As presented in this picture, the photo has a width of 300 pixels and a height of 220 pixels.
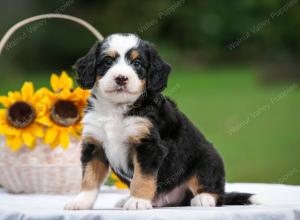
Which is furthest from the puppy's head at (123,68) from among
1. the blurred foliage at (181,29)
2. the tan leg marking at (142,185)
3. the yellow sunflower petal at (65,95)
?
the blurred foliage at (181,29)

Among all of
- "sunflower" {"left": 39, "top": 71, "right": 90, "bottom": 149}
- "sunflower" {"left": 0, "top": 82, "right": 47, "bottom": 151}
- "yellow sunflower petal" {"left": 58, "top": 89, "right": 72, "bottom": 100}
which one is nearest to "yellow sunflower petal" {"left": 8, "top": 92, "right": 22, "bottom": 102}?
"sunflower" {"left": 0, "top": 82, "right": 47, "bottom": 151}

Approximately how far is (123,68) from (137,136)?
0.44m

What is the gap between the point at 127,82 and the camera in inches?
144

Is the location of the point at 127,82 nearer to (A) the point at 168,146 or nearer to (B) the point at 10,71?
(A) the point at 168,146

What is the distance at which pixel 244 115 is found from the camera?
12664mm

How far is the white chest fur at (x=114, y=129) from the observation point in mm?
3785

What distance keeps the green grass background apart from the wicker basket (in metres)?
3.10

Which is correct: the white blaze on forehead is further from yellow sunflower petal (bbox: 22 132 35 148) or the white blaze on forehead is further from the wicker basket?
yellow sunflower petal (bbox: 22 132 35 148)

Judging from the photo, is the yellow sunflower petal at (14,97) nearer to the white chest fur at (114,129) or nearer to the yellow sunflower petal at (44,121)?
the yellow sunflower petal at (44,121)

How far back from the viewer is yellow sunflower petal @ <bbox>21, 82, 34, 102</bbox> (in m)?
4.82

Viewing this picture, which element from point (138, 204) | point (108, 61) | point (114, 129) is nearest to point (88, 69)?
point (108, 61)

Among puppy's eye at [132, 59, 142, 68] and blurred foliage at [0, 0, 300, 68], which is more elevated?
blurred foliage at [0, 0, 300, 68]

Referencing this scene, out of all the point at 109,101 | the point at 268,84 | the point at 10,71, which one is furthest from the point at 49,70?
the point at 109,101

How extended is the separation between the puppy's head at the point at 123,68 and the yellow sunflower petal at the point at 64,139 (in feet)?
3.32
